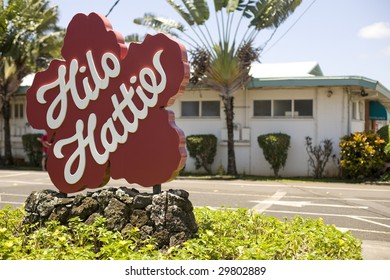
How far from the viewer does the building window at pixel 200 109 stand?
1941 centimetres

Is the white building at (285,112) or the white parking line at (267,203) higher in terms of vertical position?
the white building at (285,112)

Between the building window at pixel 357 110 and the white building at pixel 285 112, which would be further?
the building window at pixel 357 110

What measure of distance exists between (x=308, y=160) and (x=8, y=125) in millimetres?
14926

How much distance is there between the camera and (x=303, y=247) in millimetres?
5383

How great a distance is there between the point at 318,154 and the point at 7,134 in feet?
50.5

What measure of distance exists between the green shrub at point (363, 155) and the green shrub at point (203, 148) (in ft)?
16.3

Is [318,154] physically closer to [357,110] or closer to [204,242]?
[357,110]

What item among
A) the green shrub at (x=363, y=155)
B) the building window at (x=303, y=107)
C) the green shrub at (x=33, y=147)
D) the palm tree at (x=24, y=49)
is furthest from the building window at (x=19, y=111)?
the green shrub at (x=363, y=155)

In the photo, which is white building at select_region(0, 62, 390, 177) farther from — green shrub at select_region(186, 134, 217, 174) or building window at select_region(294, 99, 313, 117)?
green shrub at select_region(186, 134, 217, 174)

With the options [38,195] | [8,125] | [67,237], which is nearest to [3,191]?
[38,195]

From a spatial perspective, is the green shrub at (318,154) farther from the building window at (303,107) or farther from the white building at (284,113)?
the building window at (303,107)

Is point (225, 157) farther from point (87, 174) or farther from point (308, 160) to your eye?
point (87, 174)

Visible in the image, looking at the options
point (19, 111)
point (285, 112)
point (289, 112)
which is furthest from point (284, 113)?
point (19, 111)

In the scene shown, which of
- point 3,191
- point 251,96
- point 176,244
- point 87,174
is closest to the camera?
point 176,244
